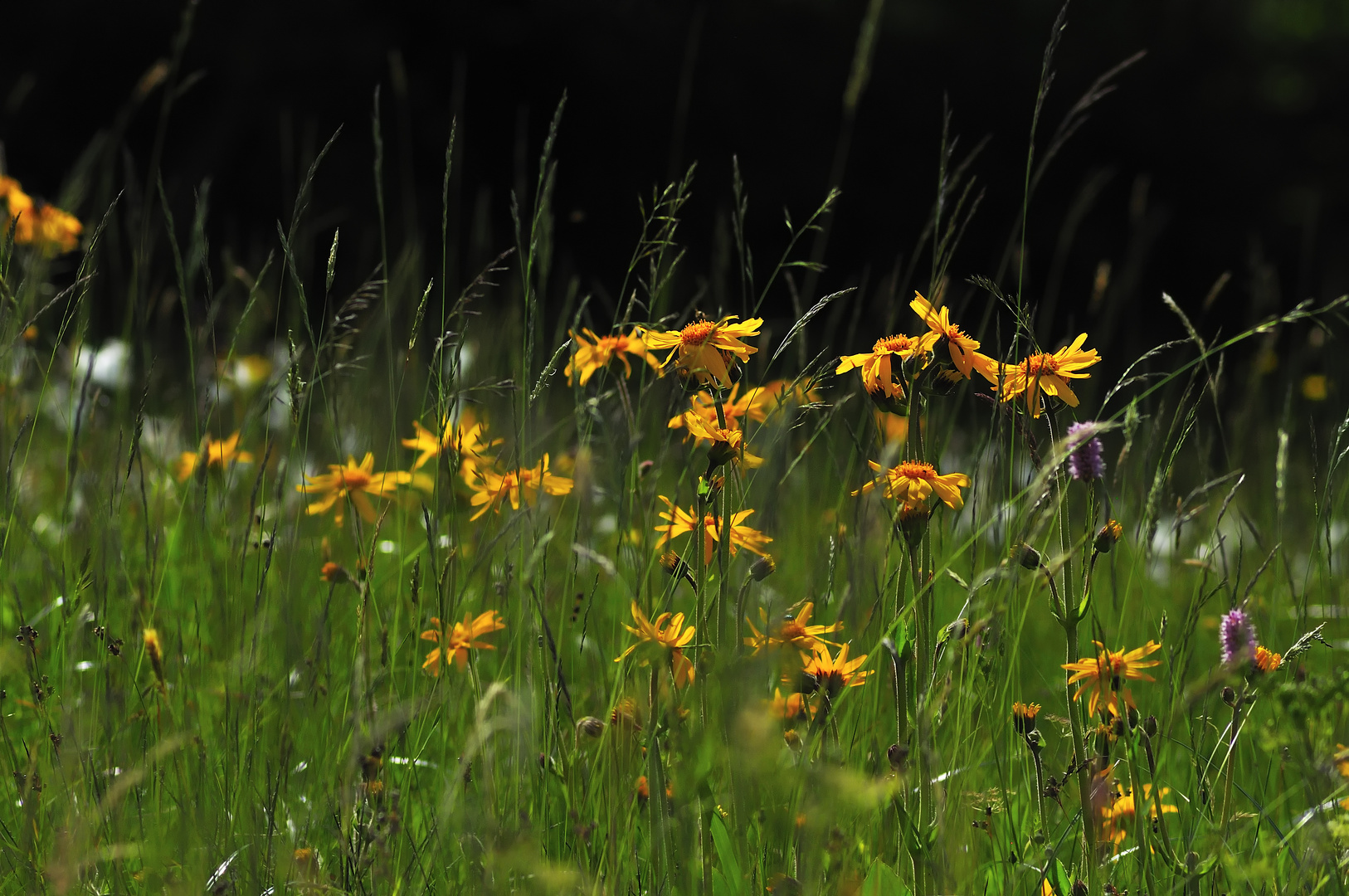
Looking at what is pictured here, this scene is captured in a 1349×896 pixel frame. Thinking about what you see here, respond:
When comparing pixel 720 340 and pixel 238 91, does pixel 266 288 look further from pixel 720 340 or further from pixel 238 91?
pixel 720 340

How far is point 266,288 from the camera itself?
409cm

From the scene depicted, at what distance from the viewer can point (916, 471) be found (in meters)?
0.96

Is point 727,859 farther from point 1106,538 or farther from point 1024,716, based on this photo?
point 1106,538

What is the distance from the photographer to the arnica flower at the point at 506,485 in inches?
43.9

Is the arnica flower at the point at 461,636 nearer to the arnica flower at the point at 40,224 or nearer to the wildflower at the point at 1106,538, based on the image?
the wildflower at the point at 1106,538

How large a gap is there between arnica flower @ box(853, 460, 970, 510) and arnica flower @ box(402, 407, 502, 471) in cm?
36

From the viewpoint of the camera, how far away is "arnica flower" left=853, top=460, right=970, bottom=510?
94 cm

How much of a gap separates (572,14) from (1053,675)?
544 cm

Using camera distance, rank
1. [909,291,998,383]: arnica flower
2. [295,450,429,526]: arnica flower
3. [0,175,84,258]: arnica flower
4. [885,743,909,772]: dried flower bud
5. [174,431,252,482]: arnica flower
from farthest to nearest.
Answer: [0,175,84,258]: arnica flower
[174,431,252,482]: arnica flower
[295,450,429,526]: arnica flower
[909,291,998,383]: arnica flower
[885,743,909,772]: dried flower bud

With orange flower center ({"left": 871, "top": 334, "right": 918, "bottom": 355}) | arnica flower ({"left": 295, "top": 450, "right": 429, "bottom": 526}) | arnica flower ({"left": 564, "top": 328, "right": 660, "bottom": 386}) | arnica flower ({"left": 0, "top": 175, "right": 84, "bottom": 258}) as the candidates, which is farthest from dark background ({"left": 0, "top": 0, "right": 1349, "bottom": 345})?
orange flower center ({"left": 871, "top": 334, "right": 918, "bottom": 355})

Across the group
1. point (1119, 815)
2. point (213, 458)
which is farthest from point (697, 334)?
point (213, 458)

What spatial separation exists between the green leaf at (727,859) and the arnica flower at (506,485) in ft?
1.12

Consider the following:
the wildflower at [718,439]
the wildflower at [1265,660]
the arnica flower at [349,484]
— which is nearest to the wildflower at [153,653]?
the arnica flower at [349,484]

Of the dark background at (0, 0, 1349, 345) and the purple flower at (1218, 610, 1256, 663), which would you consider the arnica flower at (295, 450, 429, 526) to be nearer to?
the purple flower at (1218, 610, 1256, 663)
